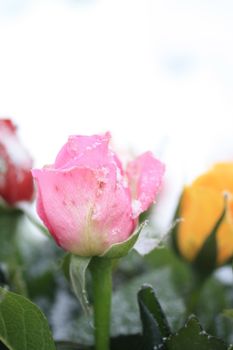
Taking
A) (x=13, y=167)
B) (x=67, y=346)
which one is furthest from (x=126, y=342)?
(x=13, y=167)

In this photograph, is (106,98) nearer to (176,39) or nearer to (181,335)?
(176,39)

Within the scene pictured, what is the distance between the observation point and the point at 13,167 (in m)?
0.56

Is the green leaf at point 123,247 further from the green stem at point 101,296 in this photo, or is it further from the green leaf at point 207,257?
the green leaf at point 207,257

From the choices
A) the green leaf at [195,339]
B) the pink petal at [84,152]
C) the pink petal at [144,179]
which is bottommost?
the green leaf at [195,339]

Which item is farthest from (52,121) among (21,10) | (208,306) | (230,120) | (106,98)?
A: (208,306)

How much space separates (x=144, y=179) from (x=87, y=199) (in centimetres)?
4

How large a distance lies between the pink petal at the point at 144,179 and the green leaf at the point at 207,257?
4.0 inches

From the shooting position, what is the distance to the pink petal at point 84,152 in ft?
1.27

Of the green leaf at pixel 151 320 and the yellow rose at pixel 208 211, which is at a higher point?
the yellow rose at pixel 208 211

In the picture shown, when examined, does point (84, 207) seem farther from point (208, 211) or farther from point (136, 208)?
point (208, 211)

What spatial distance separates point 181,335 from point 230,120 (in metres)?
1.50

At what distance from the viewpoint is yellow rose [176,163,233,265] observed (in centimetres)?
53

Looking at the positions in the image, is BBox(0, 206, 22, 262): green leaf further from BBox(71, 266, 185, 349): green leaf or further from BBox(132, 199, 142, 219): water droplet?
BBox(132, 199, 142, 219): water droplet

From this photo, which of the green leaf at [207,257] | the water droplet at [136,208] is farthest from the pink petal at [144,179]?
the green leaf at [207,257]
